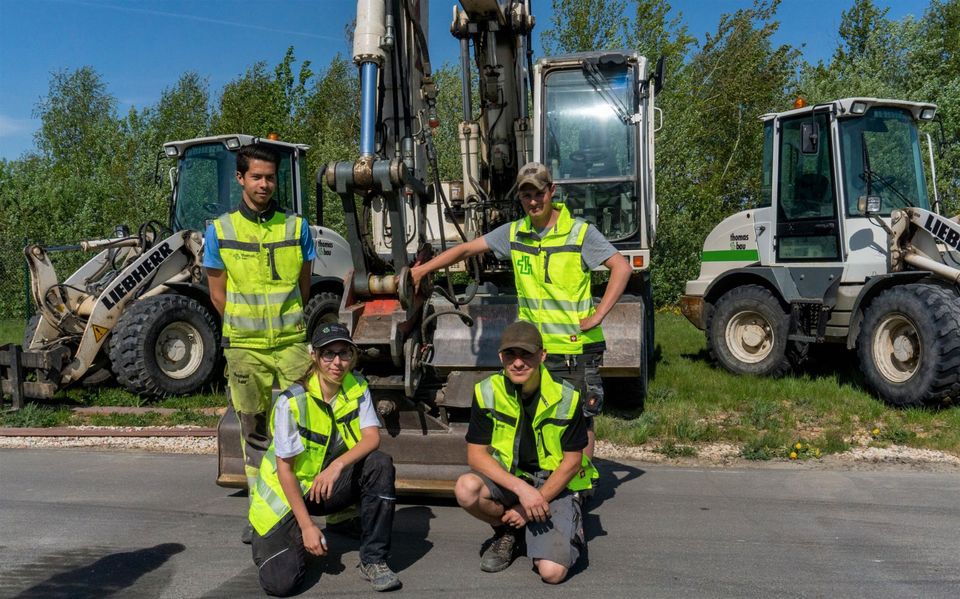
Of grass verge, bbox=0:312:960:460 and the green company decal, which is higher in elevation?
the green company decal

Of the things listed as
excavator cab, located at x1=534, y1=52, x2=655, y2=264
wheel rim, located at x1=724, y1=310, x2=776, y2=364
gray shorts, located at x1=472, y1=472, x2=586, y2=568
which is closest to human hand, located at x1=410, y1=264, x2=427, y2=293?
gray shorts, located at x1=472, y1=472, x2=586, y2=568

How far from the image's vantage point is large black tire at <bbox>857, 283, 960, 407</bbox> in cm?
745

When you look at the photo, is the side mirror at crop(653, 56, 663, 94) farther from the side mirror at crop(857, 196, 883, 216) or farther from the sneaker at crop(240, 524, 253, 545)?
the sneaker at crop(240, 524, 253, 545)

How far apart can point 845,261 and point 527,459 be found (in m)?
5.90

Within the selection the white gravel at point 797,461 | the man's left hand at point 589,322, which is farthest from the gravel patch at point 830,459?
the man's left hand at point 589,322

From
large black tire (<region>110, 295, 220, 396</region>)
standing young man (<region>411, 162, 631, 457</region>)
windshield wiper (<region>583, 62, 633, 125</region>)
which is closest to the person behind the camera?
standing young man (<region>411, 162, 631, 457</region>)

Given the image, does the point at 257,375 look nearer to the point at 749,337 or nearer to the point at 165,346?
the point at 165,346

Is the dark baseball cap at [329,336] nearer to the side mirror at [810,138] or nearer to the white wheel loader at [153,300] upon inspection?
the white wheel loader at [153,300]

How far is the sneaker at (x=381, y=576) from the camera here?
4.01 m

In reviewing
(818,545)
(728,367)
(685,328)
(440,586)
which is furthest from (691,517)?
(685,328)

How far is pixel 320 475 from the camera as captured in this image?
13.7ft

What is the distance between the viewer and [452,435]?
5258mm

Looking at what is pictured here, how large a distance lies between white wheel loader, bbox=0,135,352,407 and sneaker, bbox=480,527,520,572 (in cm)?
574

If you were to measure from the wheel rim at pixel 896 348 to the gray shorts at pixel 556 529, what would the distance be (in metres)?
4.89
